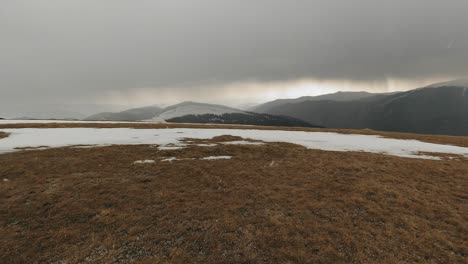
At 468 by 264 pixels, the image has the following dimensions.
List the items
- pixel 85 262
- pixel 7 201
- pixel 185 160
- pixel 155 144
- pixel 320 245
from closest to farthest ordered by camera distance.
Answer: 1. pixel 85 262
2. pixel 320 245
3. pixel 7 201
4. pixel 185 160
5. pixel 155 144

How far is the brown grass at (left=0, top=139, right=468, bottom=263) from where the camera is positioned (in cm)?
970

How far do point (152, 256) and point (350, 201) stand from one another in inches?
488

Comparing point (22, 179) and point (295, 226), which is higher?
point (22, 179)

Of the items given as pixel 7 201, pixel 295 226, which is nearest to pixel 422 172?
pixel 295 226

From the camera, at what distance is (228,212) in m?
13.0

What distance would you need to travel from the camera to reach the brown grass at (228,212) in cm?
970

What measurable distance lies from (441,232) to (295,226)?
7442 millimetres

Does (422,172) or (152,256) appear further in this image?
(422,172)

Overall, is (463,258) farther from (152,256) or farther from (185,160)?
(185,160)

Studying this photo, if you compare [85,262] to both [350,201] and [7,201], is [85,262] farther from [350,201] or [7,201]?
[350,201]

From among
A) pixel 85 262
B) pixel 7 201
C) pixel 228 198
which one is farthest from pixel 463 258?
pixel 7 201

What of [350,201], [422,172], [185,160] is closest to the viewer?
[350,201]

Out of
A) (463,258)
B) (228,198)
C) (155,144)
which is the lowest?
(463,258)

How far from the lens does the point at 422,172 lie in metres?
20.6
